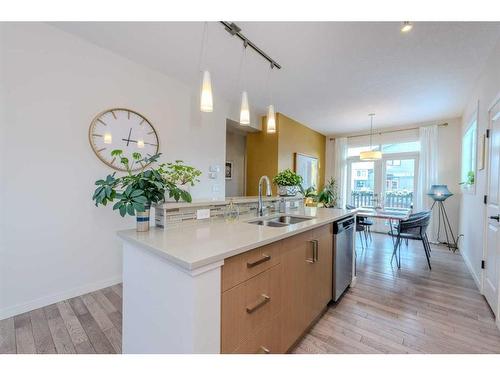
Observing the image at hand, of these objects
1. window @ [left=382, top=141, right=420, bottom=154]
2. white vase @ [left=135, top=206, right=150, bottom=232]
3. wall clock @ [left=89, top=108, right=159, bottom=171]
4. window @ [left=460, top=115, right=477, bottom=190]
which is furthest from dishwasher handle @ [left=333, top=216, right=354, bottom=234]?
window @ [left=382, top=141, right=420, bottom=154]

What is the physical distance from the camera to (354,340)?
65.7 inches

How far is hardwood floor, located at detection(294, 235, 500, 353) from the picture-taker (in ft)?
5.30

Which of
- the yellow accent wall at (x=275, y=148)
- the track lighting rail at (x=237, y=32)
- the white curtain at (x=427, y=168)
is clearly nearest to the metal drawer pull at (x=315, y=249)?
the track lighting rail at (x=237, y=32)

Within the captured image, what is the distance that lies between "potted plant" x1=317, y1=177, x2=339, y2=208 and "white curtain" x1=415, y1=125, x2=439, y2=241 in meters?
1.71

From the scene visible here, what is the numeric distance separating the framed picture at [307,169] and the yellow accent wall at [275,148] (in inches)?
4.9

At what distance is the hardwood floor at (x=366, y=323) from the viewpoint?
62.5 inches

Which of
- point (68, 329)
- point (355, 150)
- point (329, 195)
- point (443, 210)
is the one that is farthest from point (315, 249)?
point (355, 150)

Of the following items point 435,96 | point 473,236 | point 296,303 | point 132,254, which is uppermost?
point 435,96

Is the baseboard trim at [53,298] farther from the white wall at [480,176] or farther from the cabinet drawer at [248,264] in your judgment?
the white wall at [480,176]

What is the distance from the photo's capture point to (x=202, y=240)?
4.03ft

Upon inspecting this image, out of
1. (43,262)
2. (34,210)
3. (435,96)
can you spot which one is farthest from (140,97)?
(435,96)

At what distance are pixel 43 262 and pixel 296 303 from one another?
2302mm
